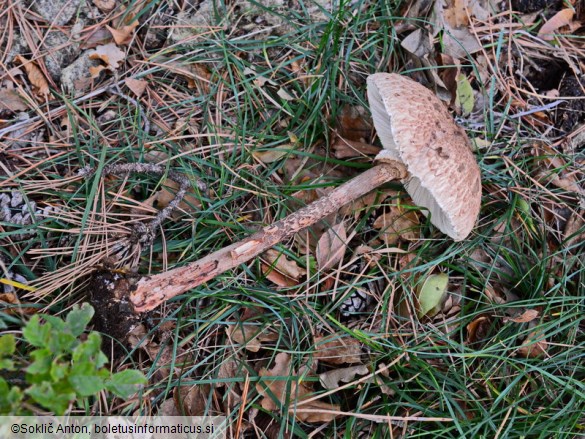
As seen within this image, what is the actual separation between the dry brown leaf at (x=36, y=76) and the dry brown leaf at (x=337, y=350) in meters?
2.10

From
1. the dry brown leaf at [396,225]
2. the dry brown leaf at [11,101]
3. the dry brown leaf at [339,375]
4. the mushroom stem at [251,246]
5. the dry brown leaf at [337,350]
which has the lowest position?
the dry brown leaf at [339,375]

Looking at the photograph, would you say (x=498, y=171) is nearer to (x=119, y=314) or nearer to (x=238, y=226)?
(x=238, y=226)

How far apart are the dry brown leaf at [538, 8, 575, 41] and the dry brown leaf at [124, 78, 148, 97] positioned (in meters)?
2.62

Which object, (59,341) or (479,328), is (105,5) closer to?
(59,341)

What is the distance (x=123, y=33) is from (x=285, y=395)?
7.54 feet

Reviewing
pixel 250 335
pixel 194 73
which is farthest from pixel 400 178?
pixel 194 73

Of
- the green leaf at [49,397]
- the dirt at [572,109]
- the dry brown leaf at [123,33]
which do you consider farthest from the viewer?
the dirt at [572,109]

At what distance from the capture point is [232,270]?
8.80 ft

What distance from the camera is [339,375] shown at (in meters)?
2.55

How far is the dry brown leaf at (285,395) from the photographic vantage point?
2436mm

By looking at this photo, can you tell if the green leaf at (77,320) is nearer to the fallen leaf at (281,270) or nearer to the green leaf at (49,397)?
the green leaf at (49,397)

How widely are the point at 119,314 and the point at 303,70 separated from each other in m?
1.83

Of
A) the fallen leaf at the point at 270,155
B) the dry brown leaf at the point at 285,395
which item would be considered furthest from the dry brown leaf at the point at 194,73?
the dry brown leaf at the point at 285,395

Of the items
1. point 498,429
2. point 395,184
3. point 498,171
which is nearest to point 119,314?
point 395,184
